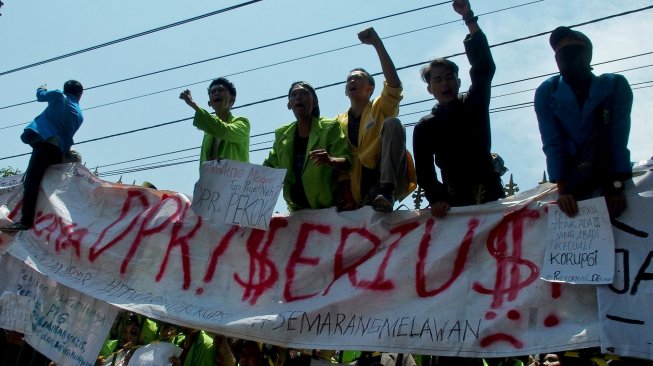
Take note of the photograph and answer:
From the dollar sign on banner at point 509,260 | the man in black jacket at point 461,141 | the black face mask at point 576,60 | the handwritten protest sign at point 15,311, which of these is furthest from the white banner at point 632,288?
the handwritten protest sign at point 15,311

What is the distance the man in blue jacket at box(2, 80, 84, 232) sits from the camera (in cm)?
696

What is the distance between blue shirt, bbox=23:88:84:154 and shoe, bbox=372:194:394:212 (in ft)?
11.0

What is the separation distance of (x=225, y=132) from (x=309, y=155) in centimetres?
87

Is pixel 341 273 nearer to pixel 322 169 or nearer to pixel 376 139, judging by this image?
pixel 322 169

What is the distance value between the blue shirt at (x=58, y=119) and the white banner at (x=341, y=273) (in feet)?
2.60

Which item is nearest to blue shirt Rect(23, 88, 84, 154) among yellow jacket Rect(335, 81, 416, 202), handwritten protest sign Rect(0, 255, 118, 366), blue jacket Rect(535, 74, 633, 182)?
handwritten protest sign Rect(0, 255, 118, 366)

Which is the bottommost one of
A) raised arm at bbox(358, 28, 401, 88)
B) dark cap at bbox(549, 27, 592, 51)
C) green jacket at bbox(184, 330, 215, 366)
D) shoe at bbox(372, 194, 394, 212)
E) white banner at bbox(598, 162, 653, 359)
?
green jacket at bbox(184, 330, 215, 366)

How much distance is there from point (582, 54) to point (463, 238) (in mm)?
1252

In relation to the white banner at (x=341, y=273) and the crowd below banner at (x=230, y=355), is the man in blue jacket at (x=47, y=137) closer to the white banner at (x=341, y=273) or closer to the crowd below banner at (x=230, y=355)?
the white banner at (x=341, y=273)

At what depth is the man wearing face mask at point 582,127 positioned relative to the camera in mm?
4270

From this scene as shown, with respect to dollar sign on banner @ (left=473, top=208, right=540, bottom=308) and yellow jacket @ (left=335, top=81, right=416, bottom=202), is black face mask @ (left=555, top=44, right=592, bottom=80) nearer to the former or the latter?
dollar sign on banner @ (left=473, top=208, right=540, bottom=308)

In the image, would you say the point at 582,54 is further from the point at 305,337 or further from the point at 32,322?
the point at 32,322

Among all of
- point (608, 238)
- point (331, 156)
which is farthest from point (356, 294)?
point (608, 238)

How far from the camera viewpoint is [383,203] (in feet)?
16.6
